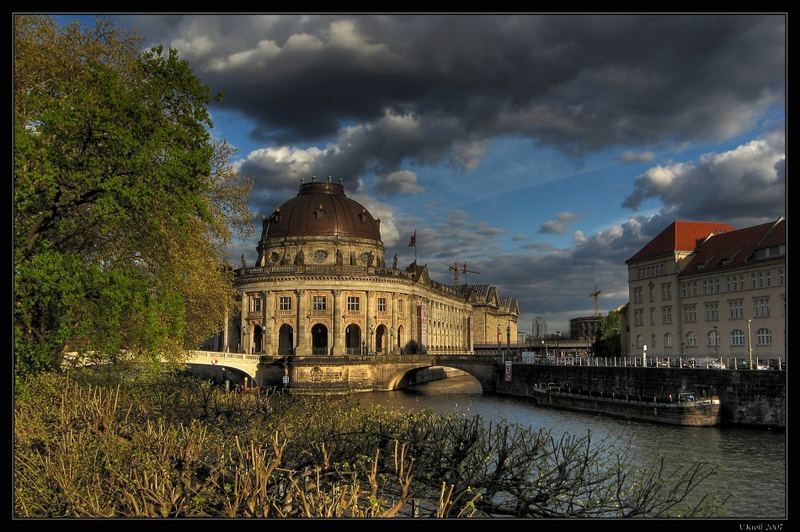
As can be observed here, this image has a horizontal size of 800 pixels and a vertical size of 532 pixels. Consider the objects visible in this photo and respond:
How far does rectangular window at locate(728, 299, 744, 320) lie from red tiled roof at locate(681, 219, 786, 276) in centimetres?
349

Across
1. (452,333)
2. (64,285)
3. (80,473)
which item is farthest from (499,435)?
(452,333)

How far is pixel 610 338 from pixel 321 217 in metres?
51.3

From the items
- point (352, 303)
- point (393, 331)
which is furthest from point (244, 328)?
point (393, 331)

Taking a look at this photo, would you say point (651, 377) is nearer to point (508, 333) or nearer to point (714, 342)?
point (714, 342)

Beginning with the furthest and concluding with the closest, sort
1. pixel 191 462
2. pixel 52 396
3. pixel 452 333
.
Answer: pixel 452 333, pixel 52 396, pixel 191 462

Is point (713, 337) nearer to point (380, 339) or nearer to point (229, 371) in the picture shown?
point (380, 339)

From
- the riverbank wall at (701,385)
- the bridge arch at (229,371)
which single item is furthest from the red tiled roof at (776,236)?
the bridge arch at (229,371)

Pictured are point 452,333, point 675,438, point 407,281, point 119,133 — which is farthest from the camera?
point 452,333

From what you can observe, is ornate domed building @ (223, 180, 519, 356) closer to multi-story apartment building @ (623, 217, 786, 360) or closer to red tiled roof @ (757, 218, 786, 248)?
multi-story apartment building @ (623, 217, 786, 360)

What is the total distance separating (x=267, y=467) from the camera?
15.2 meters

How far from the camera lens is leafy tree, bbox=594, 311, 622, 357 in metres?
118

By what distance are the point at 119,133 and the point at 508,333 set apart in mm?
163391

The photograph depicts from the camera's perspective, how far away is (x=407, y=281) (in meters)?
106

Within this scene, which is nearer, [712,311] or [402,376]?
[712,311]
